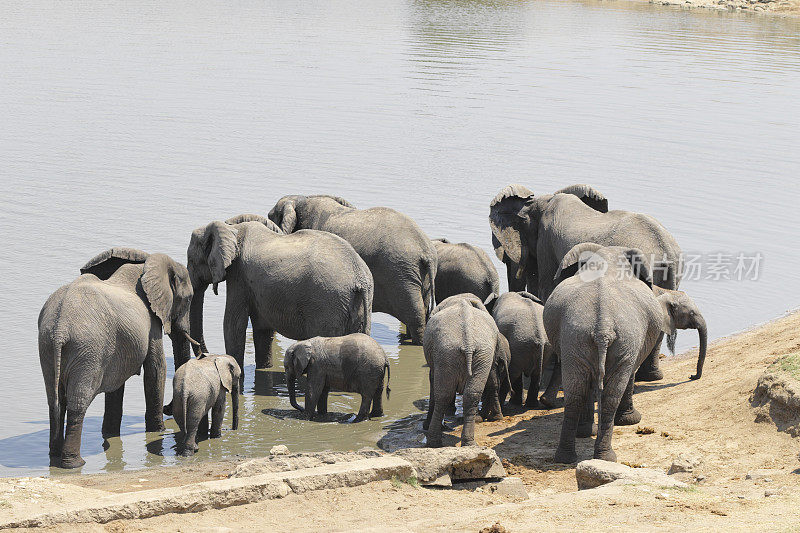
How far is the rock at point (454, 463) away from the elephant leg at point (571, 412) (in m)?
1.10

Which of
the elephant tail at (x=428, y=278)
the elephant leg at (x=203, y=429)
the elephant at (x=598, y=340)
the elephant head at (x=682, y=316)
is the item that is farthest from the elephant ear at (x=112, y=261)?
the elephant head at (x=682, y=316)

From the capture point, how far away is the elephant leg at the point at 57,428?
9.98 metres

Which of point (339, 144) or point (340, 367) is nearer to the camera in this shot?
point (340, 367)

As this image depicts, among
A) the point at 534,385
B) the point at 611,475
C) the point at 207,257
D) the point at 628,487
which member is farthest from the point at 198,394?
the point at 628,487

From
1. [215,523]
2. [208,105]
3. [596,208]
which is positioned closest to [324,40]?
[208,105]

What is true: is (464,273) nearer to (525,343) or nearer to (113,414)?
(525,343)

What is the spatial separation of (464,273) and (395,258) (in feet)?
3.25

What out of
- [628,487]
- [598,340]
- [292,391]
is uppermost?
[598,340]

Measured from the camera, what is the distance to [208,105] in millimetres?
32062

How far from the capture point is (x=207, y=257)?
12844 mm

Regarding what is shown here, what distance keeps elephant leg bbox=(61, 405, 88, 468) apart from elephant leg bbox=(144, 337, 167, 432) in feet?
3.58

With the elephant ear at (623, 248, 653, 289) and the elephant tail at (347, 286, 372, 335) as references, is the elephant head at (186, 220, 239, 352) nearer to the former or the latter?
the elephant tail at (347, 286, 372, 335)

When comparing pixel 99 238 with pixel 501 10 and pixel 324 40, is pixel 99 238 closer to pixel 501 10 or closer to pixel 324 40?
pixel 324 40

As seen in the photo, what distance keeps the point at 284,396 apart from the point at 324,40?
39094mm
